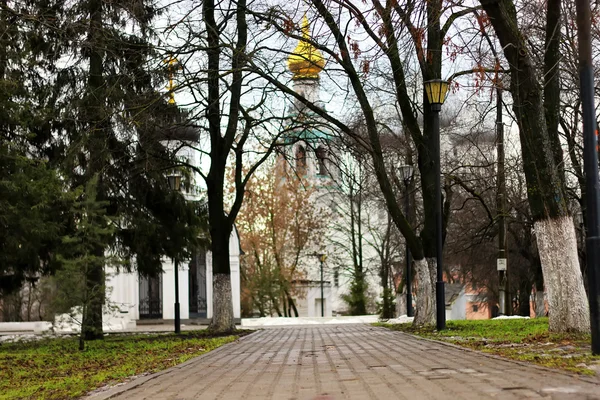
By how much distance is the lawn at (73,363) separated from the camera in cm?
997

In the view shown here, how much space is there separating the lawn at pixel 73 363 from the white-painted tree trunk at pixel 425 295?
485 cm

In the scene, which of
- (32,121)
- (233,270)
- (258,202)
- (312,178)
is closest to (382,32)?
(32,121)

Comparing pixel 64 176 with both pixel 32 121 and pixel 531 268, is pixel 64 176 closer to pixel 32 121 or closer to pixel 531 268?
pixel 32 121

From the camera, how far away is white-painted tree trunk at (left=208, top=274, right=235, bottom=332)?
78.7 ft

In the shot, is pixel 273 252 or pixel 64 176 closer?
pixel 64 176

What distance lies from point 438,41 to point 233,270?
21971 millimetres

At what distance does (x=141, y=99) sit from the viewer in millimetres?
19219

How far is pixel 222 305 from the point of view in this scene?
→ 24.1 meters

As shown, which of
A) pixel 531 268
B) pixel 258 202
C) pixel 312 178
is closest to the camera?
pixel 531 268

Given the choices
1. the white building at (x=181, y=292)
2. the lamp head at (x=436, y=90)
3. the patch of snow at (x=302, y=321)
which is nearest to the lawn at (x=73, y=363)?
the lamp head at (x=436, y=90)

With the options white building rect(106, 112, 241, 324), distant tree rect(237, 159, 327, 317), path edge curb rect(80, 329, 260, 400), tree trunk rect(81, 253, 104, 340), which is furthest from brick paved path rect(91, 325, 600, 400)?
distant tree rect(237, 159, 327, 317)

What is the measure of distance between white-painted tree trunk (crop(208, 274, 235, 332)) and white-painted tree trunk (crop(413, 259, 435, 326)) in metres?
5.84

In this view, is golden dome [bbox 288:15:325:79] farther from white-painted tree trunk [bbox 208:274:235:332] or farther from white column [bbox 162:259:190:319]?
white column [bbox 162:259:190:319]

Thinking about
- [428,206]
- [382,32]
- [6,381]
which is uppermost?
[382,32]
